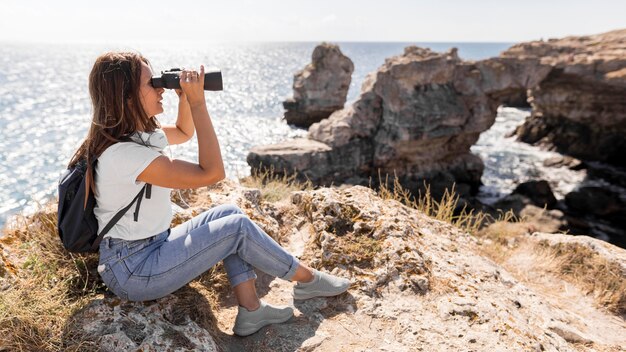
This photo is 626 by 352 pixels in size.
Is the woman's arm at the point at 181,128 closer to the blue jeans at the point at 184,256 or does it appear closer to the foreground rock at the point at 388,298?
the blue jeans at the point at 184,256

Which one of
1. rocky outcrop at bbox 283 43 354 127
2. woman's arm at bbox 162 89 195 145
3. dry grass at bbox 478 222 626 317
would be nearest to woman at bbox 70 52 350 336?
woman's arm at bbox 162 89 195 145

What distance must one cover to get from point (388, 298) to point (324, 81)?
4270 centimetres

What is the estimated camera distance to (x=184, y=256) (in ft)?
9.51

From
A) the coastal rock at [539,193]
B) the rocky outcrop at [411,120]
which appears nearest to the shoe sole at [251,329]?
the rocky outcrop at [411,120]

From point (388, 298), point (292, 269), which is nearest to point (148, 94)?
point (292, 269)

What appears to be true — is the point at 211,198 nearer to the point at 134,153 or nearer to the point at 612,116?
the point at 134,153

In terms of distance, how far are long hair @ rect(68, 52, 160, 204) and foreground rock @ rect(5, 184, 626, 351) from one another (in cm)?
122

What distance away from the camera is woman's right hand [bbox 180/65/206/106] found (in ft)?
8.72

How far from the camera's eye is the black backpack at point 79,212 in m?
2.67

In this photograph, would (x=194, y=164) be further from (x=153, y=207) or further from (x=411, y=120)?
(x=411, y=120)

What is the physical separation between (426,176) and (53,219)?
1047 inches

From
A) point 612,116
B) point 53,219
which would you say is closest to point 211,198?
point 53,219

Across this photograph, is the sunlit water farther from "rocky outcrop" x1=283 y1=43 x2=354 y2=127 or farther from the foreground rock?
the foreground rock

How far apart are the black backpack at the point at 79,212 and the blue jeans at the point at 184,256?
5.1 inches
